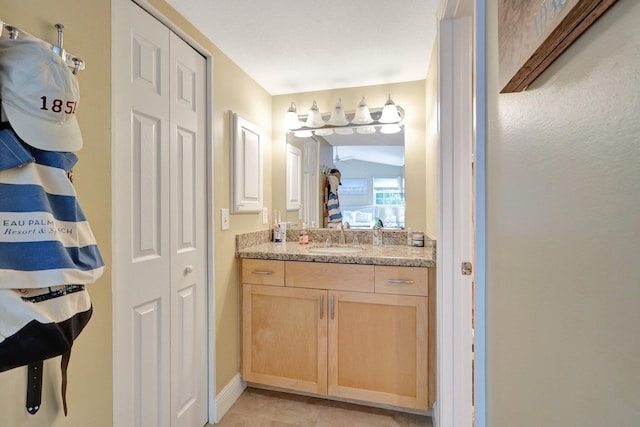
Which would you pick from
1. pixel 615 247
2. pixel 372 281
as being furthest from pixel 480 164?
pixel 372 281

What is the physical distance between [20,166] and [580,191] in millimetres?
1067

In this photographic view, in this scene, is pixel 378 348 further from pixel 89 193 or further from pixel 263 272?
pixel 89 193

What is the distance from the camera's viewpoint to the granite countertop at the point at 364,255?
168 cm

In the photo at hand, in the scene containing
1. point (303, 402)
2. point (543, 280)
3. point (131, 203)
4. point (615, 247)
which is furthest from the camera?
point (303, 402)

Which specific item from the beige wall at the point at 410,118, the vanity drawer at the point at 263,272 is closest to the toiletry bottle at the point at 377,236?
the beige wall at the point at 410,118

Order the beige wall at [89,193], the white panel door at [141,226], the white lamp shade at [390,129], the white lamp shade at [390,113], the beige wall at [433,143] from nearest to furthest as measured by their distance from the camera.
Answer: the beige wall at [89,193] < the white panel door at [141,226] < the beige wall at [433,143] < the white lamp shade at [390,113] < the white lamp shade at [390,129]

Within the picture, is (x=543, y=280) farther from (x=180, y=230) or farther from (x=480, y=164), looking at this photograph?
(x=180, y=230)

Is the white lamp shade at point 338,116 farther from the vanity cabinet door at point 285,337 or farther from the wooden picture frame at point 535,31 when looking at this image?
the wooden picture frame at point 535,31

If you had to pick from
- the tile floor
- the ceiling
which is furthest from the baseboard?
the ceiling

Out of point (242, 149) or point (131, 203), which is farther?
point (242, 149)

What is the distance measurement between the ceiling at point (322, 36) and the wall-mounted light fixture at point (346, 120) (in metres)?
0.20

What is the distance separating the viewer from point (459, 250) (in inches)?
56.1

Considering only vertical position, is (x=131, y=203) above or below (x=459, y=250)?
above

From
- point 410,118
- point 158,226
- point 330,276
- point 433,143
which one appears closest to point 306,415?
point 330,276
